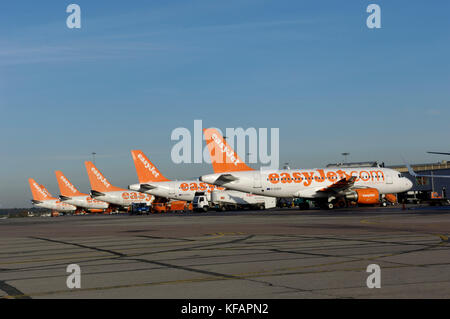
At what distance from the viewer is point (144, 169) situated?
78062mm

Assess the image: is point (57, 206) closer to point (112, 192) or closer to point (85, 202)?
point (85, 202)

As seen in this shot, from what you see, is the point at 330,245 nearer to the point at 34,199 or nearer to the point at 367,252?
the point at 367,252

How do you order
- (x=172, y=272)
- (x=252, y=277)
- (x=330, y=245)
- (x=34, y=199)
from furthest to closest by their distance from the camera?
1. (x=34, y=199)
2. (x=330, y=245)
3. (x=172, y=272)
4. (x=252, y=277)

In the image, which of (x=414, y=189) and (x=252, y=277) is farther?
(x=414, y=189)

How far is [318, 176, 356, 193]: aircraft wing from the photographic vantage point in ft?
196

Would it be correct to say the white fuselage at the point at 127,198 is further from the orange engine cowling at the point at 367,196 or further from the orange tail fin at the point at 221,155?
the orange engine cowling at the point at 367,196

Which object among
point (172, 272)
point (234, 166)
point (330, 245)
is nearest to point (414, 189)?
point (234, 166)

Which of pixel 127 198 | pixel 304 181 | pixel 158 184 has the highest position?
pixel 304 181

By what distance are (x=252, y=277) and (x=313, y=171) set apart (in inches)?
2110

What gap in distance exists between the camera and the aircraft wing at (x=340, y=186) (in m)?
59.6

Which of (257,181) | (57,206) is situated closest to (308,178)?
(257,181)

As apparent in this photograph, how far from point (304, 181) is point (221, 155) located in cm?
999

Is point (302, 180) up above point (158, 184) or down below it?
above
